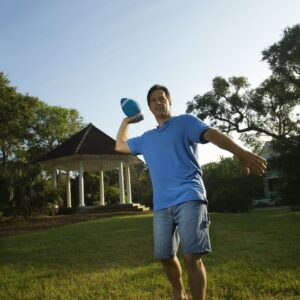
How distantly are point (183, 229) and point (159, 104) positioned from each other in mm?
1229

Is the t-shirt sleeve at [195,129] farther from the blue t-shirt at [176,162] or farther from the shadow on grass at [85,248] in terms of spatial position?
the shadow on grass at [85,248]

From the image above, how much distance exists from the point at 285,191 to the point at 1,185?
53.6ft

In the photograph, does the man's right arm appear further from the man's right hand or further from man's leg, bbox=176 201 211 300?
man's leg, bbox=176 201 211 300

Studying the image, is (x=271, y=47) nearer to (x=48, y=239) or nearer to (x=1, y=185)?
(x=1, y=185)

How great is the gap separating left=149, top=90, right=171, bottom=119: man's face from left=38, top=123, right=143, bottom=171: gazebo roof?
20.6 metres

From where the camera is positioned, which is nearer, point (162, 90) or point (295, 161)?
point (162, 90)

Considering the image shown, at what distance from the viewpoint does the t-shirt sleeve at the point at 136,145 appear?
13.4ft

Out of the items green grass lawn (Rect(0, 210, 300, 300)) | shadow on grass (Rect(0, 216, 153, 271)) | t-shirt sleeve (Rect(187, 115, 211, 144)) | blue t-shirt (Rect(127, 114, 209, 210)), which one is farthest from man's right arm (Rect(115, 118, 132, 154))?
shadow on grass (Rect(0, 216, 153, 271))

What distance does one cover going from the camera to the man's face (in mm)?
3879

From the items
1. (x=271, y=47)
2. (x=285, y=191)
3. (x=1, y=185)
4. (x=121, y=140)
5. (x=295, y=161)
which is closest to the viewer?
(x=121, y=140)

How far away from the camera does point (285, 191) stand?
24812mm

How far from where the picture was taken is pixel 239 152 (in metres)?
3.23

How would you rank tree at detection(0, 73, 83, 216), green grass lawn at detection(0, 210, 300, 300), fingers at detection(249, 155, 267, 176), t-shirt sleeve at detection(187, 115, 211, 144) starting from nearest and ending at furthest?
fingers at detection(249, 155, 267, 176), t-shirt sleeve at detection(187, 115, 211, 144), green grass lawn at detection(0, 210, 300, 300), tree at detection(0, 73, 83, 216)

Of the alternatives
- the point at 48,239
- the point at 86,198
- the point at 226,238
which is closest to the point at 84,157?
the point at 86,198
